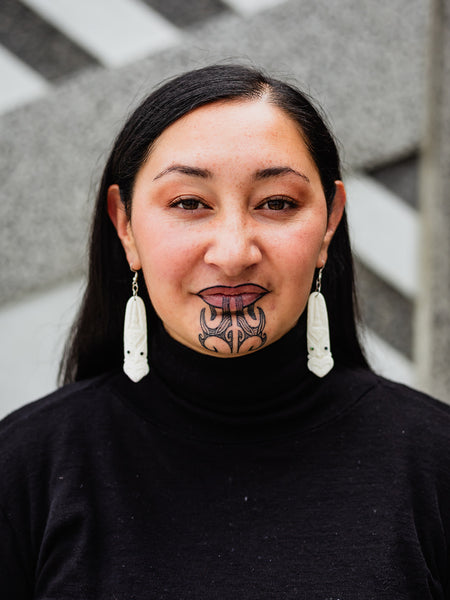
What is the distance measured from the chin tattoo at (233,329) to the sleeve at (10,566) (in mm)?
636

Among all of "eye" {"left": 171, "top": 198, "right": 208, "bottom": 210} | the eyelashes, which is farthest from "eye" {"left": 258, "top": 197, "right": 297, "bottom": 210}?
"eye" {"left": 171, "top": 198, "right": 208, "bottom": 210}

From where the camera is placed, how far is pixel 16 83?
9.61ft

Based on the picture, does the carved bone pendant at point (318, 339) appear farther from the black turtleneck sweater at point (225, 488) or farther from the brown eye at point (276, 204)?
the brown eye at point (276, 204)

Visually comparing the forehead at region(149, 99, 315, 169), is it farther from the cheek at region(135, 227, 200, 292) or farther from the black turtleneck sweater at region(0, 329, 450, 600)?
the black turtleneck sweater at region(0, 329, 450, 600)

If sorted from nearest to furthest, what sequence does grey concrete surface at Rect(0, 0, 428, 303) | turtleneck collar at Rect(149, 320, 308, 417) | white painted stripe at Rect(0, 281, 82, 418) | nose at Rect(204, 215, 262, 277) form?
1. nose at Rect(204, 215, 262, 277)
2. turtleneck collar at Rect(149, 320, 308, 417)
3. grey concrete surface at Rect(0, 0, 428, 303)
4. white painted stripe at Rect(0, 281, 82, 418)

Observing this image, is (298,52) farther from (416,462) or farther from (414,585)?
(414,585)

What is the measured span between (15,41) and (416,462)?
2.31 m

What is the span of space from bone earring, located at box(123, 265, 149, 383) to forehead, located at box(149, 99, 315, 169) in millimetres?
369

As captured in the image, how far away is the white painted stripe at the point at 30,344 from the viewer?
2998 mm

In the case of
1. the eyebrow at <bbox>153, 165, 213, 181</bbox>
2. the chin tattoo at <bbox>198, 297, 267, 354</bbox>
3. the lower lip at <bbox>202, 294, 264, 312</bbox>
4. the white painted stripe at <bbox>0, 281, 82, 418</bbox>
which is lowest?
the white painted stripe at <bbox>0, 281, 82, 418</bbox>

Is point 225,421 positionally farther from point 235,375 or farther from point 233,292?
point 233,292

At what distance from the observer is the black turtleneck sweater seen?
1596 mm

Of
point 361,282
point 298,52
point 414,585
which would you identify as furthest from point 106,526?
point 298,52

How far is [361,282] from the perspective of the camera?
10.2 feet
